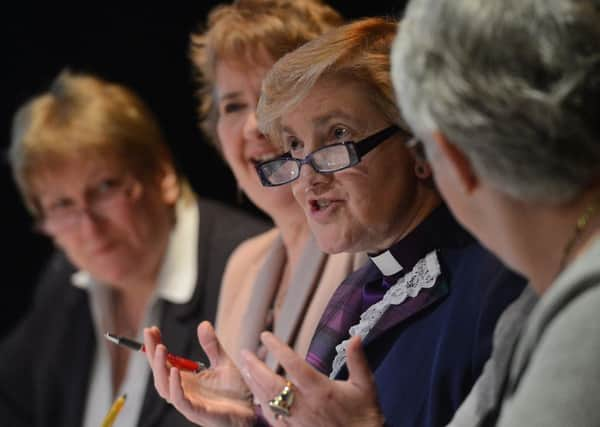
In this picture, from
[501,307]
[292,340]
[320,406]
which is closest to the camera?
[320,406]

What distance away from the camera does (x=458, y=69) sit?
3.71 ft

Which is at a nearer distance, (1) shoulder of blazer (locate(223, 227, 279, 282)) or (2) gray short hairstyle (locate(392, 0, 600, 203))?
(2) gray short hairstyle (locate(392, 0, 600, 203))

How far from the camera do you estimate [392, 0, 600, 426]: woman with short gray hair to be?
108 centimetres

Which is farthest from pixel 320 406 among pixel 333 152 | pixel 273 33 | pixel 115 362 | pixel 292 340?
pixel 115 362

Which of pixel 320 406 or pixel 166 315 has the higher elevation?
pixel 320 406

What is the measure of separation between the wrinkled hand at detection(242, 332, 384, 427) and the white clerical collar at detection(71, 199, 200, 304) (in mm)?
1292

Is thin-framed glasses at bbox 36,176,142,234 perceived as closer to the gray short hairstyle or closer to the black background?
the black background

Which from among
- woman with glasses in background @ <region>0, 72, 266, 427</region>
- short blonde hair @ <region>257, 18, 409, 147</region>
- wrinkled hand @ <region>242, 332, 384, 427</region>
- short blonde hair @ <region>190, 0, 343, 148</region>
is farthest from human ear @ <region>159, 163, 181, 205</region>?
wrinkled hand @ <region>242, 332, 384, 427</region>

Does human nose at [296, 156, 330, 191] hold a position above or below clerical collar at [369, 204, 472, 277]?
above

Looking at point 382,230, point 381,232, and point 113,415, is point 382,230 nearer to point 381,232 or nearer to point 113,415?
point 381,232

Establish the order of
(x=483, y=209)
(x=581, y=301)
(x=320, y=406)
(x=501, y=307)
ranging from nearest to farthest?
1. (x=581, y=301)
2. (x=483, y=209)
3. (x=320, y=406)
4. (x=501, y=307)

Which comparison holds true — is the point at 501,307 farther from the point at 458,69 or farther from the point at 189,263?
the point at 189,263

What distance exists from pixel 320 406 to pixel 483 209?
1.10 ft

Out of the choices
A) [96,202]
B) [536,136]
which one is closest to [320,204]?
[536,136]
